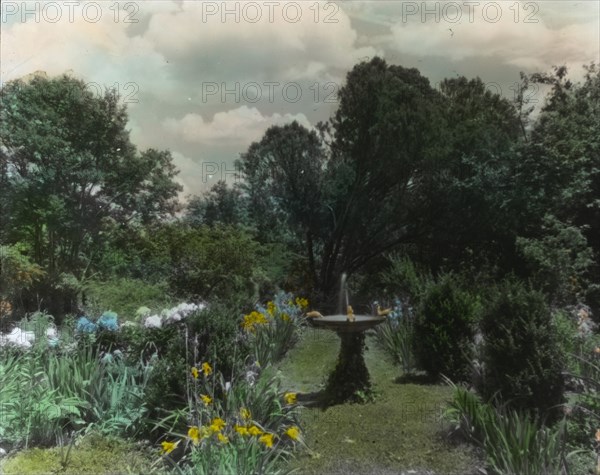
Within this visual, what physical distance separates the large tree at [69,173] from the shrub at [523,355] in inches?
172

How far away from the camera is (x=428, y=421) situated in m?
4.96

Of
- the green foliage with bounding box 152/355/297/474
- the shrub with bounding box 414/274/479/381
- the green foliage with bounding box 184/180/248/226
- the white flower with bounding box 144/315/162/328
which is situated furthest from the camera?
the green foliage with bounding box 184/180/248/226

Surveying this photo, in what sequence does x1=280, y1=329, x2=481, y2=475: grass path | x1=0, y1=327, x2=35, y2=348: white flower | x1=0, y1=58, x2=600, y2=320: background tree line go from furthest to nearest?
x1=0, y1=58, x2=600, y2=320: background tree line → x1=0, y1=327, x2=35, y2=348: white flower → x1=280, y1=329, x2=481, y2=475: grass path

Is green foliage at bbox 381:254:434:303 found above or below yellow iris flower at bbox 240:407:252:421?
above

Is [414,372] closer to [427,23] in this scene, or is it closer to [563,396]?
[563,396]

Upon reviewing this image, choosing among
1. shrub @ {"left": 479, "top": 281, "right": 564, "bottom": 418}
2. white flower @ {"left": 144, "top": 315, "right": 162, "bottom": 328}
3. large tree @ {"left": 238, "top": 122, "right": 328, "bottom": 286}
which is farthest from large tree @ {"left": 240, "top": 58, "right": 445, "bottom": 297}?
shrub @ {"left": 479, "top": 281, "right": 564, "bottom": 418}

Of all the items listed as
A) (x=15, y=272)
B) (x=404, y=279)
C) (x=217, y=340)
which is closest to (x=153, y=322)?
(x=15, y=272)

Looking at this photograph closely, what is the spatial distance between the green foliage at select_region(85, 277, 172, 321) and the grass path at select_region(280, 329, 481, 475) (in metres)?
2.43

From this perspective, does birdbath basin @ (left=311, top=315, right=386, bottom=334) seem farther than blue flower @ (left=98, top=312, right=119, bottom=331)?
No

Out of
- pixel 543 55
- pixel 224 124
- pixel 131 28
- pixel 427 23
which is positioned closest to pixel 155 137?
pixel 224 124

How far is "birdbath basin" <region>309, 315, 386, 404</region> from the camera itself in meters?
5.68

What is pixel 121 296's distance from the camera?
26.1 feet

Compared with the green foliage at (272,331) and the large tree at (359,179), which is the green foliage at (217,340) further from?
the large tree at (359,179)

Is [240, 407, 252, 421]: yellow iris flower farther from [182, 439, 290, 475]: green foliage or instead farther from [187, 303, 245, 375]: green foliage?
[187, 303, 245, 375]: green foliage
